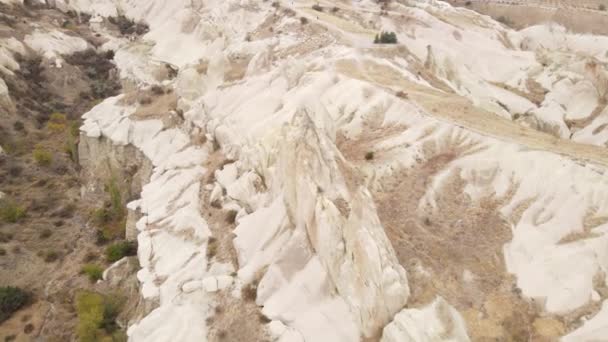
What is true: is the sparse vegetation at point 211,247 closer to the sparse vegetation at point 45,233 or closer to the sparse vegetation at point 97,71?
the sparse vegetation at point 45,233

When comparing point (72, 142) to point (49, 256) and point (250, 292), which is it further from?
point (250, 292)

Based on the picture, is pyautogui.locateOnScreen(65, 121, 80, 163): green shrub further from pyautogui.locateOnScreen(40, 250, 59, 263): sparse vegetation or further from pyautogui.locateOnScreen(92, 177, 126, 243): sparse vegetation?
pyautogui.locateOnScreen(40, 250, 59, 263): sparse vegetation

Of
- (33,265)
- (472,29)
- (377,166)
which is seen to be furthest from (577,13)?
(33,265)

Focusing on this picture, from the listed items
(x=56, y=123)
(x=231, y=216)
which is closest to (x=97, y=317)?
(x=231, y=216)

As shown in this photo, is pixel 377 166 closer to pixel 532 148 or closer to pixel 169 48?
pixel 532 148

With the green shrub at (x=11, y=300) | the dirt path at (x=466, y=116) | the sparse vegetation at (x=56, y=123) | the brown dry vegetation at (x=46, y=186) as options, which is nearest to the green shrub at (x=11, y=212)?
the brown dry vegetation at (x=46, y=186)
